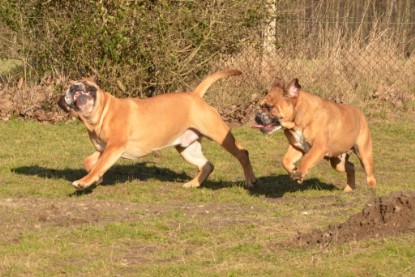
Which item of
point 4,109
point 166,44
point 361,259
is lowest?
point 4,109

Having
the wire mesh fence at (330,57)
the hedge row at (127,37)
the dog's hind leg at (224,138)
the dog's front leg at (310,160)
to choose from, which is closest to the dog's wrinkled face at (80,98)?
the dog's hind leg at (224,138)

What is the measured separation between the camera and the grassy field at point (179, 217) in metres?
7.40

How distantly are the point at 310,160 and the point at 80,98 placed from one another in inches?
101

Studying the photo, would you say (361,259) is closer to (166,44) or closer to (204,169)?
(204,169)

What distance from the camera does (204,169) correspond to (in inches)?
465

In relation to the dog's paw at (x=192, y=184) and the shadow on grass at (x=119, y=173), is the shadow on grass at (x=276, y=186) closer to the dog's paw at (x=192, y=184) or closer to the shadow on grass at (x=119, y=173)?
the dog's paw at (x=192, y=184)

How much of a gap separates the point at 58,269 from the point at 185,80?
972 cm

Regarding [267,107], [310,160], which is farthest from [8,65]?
[310,160]

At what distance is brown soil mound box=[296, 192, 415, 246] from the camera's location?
804cm

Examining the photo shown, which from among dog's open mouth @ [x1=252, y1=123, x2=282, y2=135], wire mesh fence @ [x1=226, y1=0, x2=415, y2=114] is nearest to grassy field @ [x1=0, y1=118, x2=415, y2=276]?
dog's open mouth @ [x1=252, y1=123, x2=282, y2=135]

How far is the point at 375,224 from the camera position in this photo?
8195 millimetres

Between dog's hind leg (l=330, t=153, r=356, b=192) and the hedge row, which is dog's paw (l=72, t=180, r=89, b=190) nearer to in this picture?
dog's hind leg (l=330, t=153, r=356, b=192)

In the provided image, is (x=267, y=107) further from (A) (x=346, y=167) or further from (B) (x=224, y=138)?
(A) (x=346, y=167)

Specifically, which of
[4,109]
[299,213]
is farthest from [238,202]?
[4,109]
